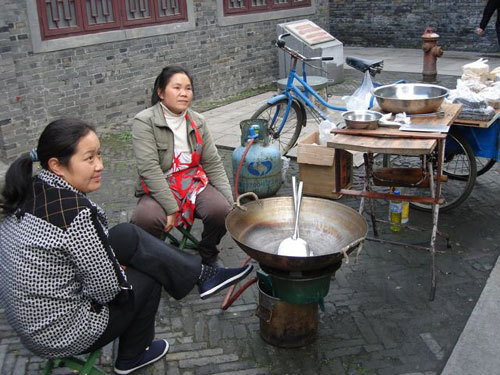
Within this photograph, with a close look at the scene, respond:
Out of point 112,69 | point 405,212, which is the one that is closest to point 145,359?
point 405,212

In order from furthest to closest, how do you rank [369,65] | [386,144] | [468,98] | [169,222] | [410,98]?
1. [369,65]
2. [468,98]
3. [410,98]
4. [169,222]
5. [386,144]

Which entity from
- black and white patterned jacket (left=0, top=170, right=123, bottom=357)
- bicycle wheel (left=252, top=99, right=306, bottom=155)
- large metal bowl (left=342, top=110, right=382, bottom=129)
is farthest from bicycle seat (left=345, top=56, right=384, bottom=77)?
black and white patterned jacket (left=0, top=170, right=123, bottom=357)

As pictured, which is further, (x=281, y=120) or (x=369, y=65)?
(x=281, y=120)

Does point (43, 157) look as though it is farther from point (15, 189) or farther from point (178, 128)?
point (178, 128)

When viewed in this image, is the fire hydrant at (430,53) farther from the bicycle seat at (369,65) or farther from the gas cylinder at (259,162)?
the gas cylinder at (259,162)

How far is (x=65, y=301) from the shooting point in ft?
8.81

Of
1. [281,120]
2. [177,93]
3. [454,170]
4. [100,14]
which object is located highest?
[100,14]

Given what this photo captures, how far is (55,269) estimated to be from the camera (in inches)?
103

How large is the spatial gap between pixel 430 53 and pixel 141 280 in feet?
30.7

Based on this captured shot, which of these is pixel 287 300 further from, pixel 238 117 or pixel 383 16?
pixel 383 16

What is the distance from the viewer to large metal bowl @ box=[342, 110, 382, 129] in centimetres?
409

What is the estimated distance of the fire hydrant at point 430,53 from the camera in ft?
35.5

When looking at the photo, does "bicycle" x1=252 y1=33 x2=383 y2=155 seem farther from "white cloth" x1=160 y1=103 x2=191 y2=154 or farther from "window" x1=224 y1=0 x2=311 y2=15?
"window" x1=224 y1=0 x2=311 y2=15

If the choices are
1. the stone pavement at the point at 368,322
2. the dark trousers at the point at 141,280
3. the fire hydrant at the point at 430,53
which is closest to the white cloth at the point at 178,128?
the stone pavement at the point at 368,322
